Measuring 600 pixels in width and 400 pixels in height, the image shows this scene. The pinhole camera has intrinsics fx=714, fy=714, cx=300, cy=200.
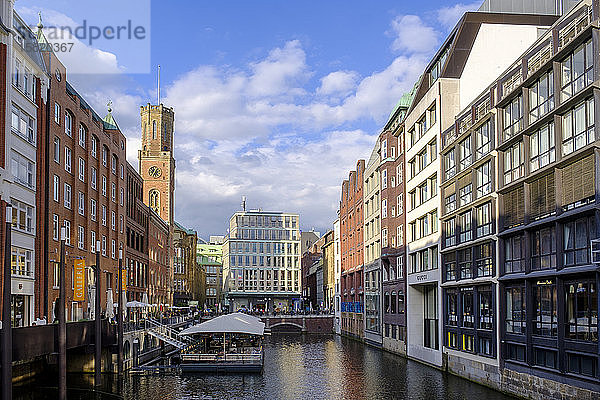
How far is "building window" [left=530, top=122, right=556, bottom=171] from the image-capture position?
34969mm

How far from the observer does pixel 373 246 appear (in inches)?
3403

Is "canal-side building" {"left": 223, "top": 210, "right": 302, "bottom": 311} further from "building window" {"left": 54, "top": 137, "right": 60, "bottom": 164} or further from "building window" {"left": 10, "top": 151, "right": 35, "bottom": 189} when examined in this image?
"building window" {"left": 10, "top": 151, "right": 35, "bottom": 189}

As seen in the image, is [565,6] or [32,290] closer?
[32,290]

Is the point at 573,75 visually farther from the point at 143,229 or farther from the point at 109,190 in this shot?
the point at 143,229

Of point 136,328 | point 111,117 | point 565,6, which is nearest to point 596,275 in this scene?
point 565,6

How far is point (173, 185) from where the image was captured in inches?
5143

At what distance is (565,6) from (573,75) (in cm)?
2475

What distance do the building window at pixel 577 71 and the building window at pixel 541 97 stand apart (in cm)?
125

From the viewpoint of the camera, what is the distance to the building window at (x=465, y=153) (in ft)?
157

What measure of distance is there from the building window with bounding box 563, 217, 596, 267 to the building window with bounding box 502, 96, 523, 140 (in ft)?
26.4

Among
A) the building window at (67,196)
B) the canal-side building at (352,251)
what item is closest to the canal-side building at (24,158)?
the building window at (67,196)

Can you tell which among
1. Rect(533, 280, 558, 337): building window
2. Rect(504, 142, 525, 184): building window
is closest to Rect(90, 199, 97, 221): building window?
Rect(504, 142, 525, 184): building window

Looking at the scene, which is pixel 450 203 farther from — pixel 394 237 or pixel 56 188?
pixel 56 188

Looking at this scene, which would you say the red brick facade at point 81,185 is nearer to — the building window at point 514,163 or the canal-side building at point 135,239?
the canal-side building at point 135,239
